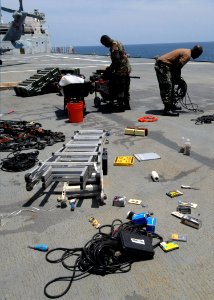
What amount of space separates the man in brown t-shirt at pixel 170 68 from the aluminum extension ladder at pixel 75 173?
13.9 ft

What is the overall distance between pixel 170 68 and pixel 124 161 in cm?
459

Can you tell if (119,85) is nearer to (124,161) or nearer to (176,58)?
(176,58)

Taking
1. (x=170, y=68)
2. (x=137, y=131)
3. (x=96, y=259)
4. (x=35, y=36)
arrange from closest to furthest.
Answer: (x=96, y=259), (x=137, y=131), (x=170, y=68), (x=35, y=36)

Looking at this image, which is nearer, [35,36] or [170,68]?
[170,68]

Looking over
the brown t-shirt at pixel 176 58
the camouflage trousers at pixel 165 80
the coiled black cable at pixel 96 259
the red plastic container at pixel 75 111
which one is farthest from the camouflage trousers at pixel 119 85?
the coiled black cable at pixel 96 259

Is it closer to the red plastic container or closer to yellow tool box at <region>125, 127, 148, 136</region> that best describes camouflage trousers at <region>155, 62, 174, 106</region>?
yellow tool box at <region>125, 127, 148, 136</region>

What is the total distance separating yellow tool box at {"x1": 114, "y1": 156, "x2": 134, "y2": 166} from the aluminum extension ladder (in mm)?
405

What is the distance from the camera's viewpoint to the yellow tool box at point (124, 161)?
5859mm

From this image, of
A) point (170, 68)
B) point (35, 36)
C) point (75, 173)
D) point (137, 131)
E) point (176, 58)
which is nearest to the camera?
point (75, 173)

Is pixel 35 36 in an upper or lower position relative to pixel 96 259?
upper

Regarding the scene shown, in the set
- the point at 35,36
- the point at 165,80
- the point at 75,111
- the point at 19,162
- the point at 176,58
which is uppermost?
the point at 35,36

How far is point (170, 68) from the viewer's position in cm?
921

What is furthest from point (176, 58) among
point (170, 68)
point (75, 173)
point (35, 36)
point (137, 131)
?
point (35, 36)

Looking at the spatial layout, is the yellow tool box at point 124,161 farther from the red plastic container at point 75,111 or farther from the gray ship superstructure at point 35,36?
the gray ship superstructure at point 35,36
